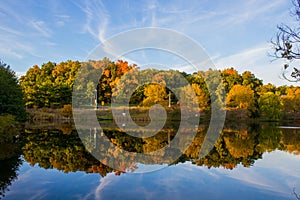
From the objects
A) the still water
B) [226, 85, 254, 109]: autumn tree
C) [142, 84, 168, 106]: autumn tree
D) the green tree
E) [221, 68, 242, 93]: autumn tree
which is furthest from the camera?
[221, 68, 242, 93]: autumn tree

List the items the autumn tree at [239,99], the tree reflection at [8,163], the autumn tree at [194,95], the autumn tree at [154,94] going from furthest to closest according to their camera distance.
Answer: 1. the autumn tree at [239,99]
2. the autumn tree at [194,95]
3. the autumn tree at [154,94]
4. the tree reflection at [8,163]

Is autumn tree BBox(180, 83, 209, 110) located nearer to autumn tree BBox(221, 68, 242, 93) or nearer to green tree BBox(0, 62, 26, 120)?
autumn tree BBox(221, 68, 242, 93)

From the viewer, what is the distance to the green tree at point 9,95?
49.4ft

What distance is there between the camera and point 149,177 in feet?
21.8

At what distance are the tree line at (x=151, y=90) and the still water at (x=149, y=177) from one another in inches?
672

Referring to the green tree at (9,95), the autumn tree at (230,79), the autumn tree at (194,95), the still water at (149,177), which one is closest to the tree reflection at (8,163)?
the still water at (149,177)

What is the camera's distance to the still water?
5248mm

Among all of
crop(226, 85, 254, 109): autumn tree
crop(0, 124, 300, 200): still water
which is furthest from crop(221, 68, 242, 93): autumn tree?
crop(0, 124, 300, 200): still water

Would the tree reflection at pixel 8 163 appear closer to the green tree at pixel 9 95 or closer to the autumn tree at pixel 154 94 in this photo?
the green tree at pixel 9 95

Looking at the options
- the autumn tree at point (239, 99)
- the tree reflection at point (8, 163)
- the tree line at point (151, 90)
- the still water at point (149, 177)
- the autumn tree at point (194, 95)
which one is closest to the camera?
the still water at point (149, 177)

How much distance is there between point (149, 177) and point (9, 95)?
11.8 metres

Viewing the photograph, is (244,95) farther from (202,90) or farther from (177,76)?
(177,76)

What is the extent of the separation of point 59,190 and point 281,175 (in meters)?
5.27

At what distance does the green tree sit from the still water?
6.36m
